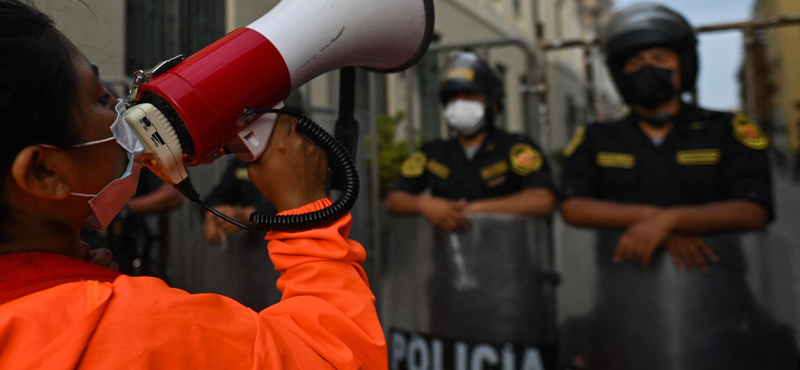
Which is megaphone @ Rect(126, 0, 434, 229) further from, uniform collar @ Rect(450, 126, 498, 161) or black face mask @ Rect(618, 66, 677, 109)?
uniform collar @ Rect(450, 126, 498, 161)

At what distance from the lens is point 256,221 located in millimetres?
949

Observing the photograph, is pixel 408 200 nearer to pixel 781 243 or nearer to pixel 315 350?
pixel 781 243

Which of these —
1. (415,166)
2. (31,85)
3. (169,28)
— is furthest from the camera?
(415,166)

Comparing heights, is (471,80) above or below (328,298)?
above

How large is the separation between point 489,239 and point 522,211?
24 cm

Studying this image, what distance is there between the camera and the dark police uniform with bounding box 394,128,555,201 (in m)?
3.04

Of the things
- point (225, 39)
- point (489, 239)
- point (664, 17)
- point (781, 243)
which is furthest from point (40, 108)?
point (664, 17)

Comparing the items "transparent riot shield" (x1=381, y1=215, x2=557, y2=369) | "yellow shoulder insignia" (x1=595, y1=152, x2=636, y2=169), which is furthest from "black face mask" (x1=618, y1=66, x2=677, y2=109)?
"transparent riot shield" (x1=381, y1=215, x2=557, y2=369)

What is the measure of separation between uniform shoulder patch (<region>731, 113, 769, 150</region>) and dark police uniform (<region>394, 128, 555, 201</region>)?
870 mm

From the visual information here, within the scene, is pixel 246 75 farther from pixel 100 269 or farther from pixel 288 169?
pixel 100 269

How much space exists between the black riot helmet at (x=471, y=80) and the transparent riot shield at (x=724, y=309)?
1.35 metres

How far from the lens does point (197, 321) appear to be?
2.52 ft

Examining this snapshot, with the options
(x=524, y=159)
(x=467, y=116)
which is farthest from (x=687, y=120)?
(x=467, y=116)

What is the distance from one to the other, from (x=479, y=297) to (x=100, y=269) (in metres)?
2.11
